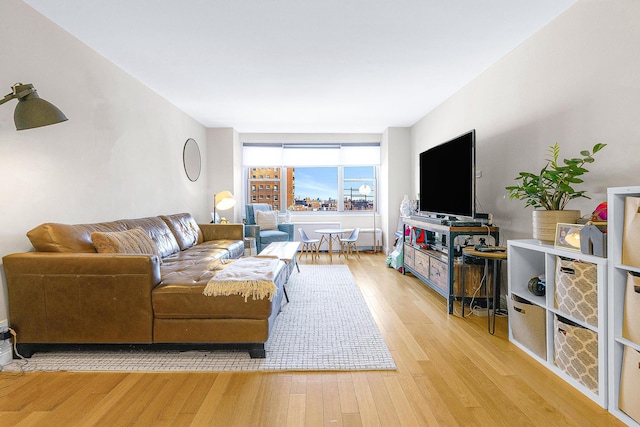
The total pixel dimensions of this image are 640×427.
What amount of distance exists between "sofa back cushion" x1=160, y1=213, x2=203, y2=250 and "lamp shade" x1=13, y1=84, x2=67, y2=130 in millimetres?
2337

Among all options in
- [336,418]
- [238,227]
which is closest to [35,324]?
[336,418]

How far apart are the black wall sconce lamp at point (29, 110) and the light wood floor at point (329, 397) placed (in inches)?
59.8

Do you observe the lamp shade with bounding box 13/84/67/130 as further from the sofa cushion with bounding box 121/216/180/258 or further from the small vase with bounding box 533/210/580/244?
the small vase with bounding box 533/210/580/244

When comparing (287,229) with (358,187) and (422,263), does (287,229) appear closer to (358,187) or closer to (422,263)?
(358,187)

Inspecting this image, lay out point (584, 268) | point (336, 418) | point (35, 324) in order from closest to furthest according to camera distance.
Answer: point (336, 418) → point (584, 268) → point (35, 324)

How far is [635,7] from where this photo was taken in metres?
2.07

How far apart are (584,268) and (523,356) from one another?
803 millimetres

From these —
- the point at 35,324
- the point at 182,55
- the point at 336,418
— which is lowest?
the point at 336,418

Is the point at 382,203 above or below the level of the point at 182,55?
below

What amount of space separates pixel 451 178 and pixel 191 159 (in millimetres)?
4099

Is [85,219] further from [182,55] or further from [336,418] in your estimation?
[336,418]

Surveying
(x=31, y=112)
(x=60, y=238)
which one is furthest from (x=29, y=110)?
(x=60, y=238)

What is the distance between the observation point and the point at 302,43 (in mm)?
3172

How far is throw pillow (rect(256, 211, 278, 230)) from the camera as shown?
646 cm
